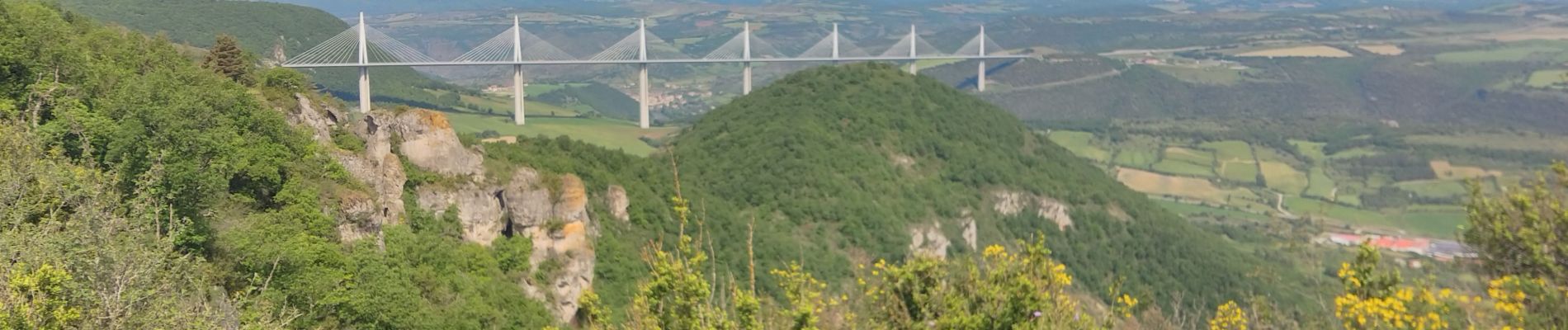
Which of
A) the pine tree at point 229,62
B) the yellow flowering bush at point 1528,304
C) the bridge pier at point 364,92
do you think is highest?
the pine tree at point 229,62

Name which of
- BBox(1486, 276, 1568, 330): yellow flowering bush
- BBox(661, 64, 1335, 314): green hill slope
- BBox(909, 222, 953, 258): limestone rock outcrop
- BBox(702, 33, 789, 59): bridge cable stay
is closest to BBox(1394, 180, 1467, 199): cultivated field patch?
BBox(661, 64, 1335, 314): green hill slope

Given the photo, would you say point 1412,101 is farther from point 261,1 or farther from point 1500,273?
point 1500,273

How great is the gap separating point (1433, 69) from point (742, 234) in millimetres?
133628

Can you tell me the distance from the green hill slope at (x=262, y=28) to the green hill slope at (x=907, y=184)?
25.1 metres

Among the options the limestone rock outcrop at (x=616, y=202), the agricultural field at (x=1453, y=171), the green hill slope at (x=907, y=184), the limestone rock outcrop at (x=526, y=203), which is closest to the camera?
the limestone rock outcrop at (x=526, y=203)

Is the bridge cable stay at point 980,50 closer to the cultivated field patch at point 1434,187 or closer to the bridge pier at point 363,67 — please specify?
the cultivated field patch at point 1434,187

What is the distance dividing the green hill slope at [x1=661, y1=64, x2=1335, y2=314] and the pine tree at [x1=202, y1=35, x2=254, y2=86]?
12.8m

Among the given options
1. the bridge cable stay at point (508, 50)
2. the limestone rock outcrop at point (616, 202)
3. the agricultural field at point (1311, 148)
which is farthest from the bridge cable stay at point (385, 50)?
the agricultural field at point (1311, 148)

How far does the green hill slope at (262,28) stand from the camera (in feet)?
204

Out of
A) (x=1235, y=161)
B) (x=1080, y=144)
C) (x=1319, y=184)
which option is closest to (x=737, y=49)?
(x=1080, y=144)

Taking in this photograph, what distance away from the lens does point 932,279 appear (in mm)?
8219

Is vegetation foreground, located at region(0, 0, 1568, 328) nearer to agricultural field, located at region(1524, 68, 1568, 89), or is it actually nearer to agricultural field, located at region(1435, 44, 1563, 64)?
agricultural field, located at region(1524, 68, 1568, 89)

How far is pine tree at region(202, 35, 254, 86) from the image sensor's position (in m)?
21.0

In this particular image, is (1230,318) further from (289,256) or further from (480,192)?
(480,192)
